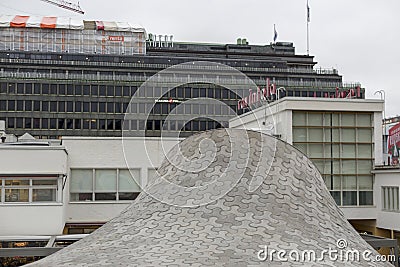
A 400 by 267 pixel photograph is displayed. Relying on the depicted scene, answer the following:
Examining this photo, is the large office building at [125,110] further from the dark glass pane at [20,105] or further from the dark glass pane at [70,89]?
the dark glass pane at [20,105]

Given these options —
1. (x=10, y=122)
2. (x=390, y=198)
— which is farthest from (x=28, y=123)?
(x=390, y=198)

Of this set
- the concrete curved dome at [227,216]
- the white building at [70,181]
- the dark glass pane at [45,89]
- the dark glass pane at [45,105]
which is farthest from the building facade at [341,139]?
the dark glass pane at [45,89]

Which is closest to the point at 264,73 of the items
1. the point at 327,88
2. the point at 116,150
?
the point at 327,88

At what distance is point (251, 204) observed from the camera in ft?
42.3

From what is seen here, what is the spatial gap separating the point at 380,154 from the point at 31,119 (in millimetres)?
48556

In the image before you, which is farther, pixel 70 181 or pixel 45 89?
pixel 45 89

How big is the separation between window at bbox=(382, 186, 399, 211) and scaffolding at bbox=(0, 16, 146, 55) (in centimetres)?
6218

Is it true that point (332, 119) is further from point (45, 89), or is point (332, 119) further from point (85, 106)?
point (45, 89)

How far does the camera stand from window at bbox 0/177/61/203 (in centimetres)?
2606

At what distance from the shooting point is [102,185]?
102 feet

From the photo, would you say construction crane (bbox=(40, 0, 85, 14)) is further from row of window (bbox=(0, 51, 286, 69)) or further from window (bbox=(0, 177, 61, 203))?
window (bbox=(0, 177, 61, 203))

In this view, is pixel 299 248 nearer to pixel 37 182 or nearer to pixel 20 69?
pixel 37 182

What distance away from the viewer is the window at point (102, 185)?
1213 inches

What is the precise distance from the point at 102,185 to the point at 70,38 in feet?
212
